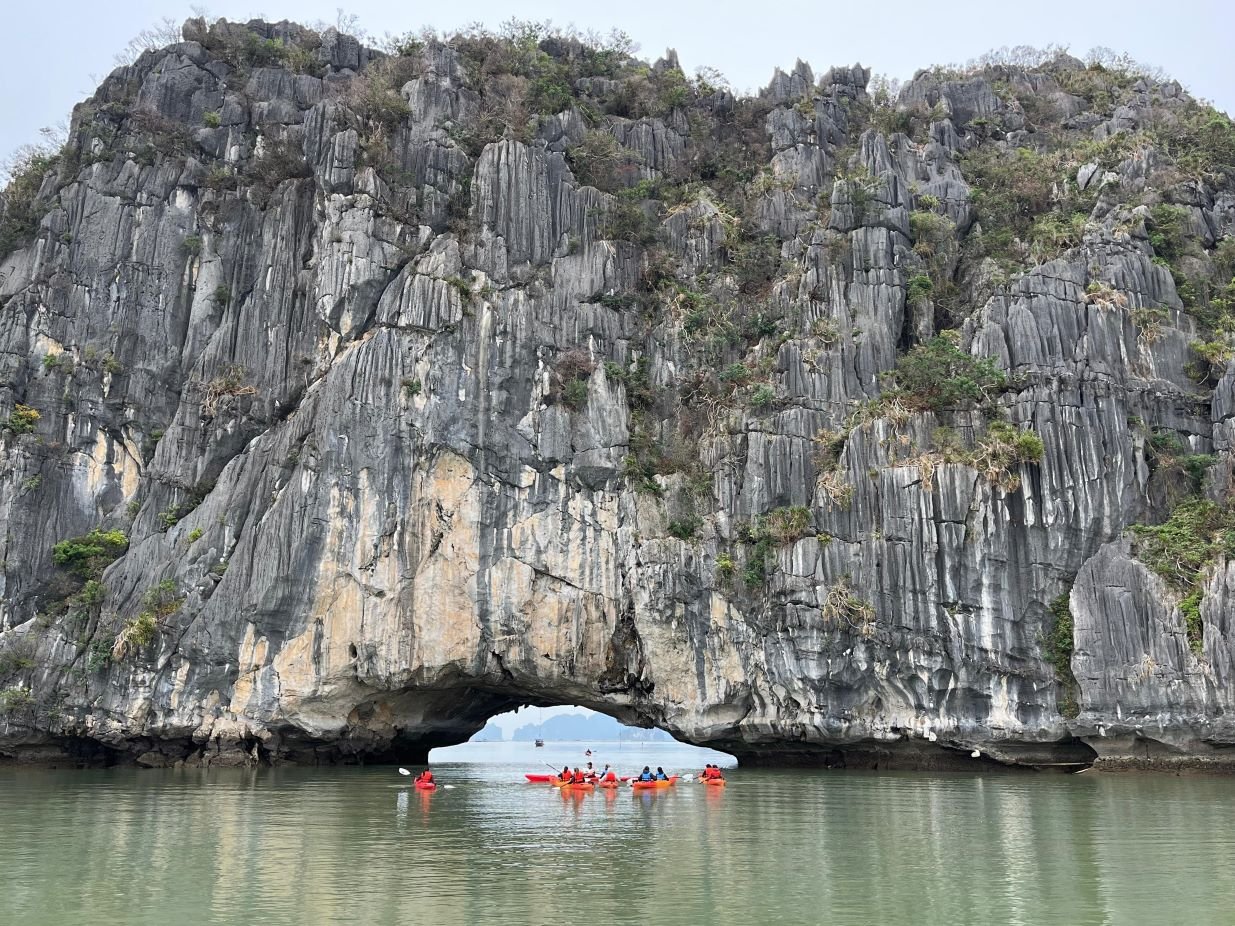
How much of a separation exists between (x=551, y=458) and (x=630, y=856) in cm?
2089

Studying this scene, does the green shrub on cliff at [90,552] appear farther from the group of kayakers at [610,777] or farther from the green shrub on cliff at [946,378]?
the green shrub on cliff at [946,378]

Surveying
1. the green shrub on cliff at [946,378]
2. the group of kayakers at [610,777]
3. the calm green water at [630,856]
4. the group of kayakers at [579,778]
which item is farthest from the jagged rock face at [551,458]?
the calm green water at [630,856]

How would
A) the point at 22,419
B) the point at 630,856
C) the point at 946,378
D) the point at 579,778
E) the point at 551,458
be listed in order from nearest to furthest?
the point at 630,856 → the point at 579,778 → the point at 946,378 → the point at 551,458 → the point at 22,419

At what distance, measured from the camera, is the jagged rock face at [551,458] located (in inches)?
1372

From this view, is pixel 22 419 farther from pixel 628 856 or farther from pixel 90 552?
pixel 628 856

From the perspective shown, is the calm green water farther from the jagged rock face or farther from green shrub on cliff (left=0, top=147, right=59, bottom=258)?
green shrub on cliff (left=0, top=147, right=59, bottom=258)

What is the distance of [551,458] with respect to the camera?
3853 cm

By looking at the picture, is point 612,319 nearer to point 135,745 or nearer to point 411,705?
point 411,705

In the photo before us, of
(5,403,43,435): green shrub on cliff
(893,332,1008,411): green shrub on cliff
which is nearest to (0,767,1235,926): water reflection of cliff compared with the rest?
(893,332,1008,411): green shrub on cliff

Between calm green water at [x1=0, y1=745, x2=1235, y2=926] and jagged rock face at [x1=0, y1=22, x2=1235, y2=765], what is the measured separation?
540cm

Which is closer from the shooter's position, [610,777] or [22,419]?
[610,777]

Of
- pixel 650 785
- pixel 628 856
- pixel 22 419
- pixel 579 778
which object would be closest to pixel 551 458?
pixel 579 778

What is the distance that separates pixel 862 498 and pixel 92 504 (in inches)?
1125

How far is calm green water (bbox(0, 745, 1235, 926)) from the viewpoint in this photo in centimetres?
1408
